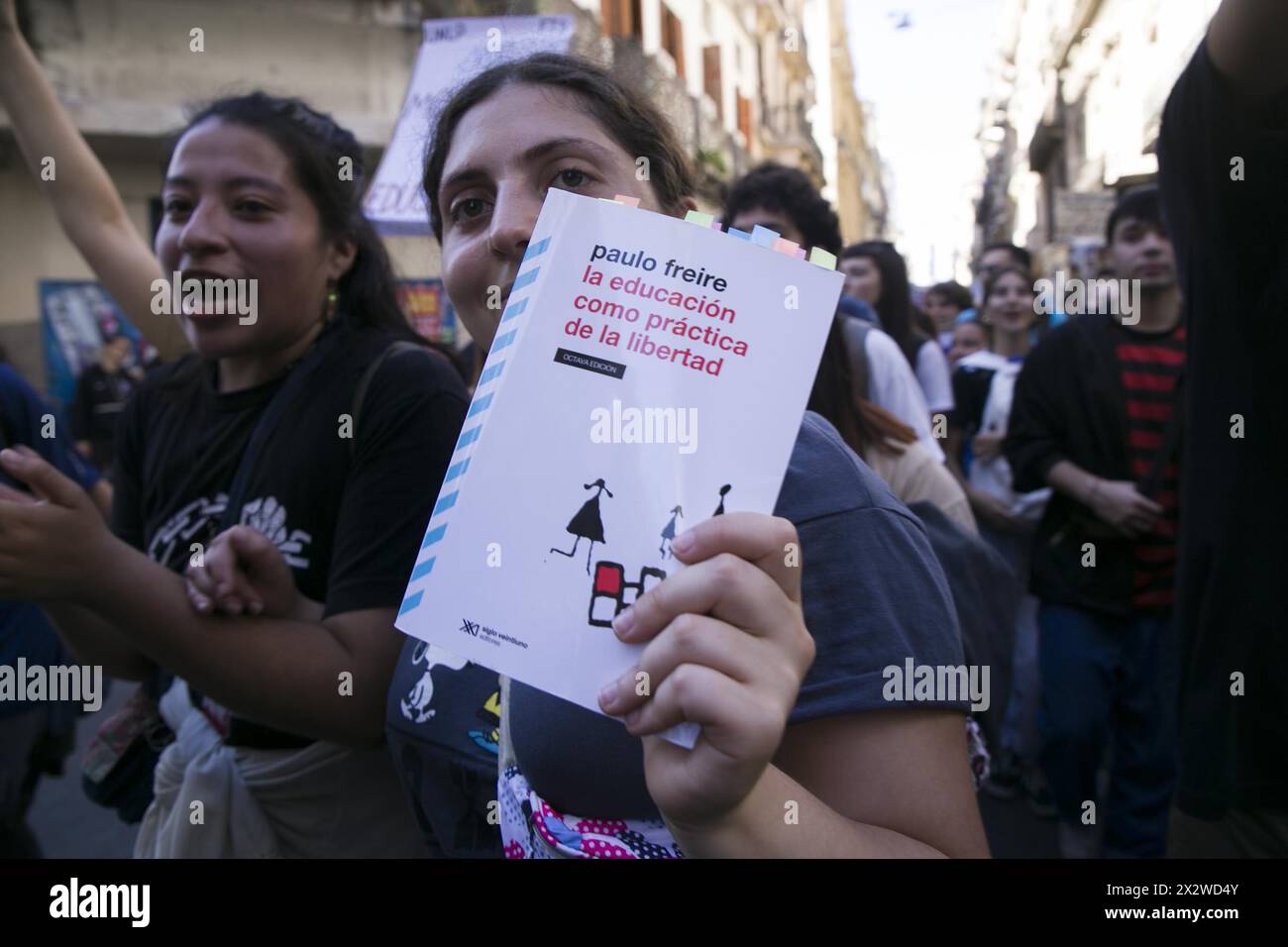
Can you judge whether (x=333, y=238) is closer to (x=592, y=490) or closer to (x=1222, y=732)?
(x=592, y=490)

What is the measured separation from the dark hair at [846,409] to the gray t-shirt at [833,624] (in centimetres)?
108

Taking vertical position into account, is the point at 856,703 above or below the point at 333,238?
below

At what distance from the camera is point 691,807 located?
72 cm

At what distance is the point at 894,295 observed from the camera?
390 cm

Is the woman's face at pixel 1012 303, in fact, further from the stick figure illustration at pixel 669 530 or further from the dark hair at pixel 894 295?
the stick figure illustration at pixel 669 530

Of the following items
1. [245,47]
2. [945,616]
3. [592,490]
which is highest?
[245,47]

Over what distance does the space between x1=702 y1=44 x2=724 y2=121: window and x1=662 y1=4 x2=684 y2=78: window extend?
129 centimetres

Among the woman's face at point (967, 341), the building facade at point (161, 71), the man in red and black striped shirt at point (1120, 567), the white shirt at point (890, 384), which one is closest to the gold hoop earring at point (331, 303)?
the white shirt at point (890, 384)

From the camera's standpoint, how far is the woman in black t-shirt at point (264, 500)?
1.25m

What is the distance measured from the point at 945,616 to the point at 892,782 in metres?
0.17

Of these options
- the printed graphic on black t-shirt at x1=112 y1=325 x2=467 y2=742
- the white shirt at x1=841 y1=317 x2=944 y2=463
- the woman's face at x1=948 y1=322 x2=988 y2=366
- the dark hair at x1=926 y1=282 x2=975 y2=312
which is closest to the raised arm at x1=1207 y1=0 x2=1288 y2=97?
the printed graphic on black t-shirt at x1=112 y1=325 x2=467 y2=742

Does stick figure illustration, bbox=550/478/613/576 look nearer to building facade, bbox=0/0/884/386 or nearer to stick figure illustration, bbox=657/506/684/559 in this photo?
stick figure illustration, bbox=657/506/684/559
